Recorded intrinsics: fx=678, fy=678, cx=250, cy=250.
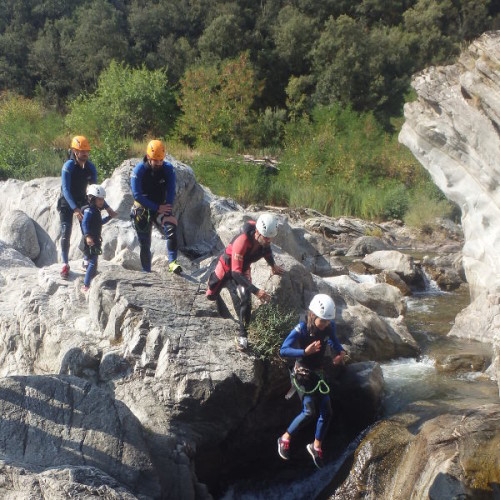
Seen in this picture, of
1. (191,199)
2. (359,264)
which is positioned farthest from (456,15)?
(191,199)

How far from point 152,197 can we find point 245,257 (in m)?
1.81

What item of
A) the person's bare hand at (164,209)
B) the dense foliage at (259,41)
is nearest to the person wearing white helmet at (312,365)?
the person's bare hand at (164,209)

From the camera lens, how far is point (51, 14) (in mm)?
42656

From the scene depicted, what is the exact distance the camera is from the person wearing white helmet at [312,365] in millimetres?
6602

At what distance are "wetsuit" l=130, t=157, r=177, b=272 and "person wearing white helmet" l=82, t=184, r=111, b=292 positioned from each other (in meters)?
0.46

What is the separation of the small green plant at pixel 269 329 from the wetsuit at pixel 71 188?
115 inches

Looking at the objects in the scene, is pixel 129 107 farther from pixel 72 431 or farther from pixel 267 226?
pixel 72 431

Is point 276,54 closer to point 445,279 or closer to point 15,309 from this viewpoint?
point 445,279

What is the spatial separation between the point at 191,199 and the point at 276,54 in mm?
29092

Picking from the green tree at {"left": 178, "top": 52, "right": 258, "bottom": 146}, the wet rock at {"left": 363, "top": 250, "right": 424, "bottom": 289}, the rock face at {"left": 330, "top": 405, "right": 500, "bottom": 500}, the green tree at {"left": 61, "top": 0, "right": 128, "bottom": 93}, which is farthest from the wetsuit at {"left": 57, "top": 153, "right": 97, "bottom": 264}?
the green tree at {"left": 61, "top": 0, "right": 128, "bottom": 93}

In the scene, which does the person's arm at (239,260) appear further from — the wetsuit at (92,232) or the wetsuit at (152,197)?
the wetsuit at (92,232)

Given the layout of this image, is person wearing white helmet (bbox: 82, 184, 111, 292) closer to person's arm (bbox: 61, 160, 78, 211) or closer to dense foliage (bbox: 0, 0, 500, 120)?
person's arm (bbox: 61, 160, 78, 211)

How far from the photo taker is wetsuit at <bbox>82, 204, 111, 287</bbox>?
8484 mm

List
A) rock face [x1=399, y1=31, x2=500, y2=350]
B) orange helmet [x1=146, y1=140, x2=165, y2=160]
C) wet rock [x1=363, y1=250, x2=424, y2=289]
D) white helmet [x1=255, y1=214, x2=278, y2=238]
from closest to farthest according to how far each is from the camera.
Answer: white helmet [x1=255, y1=214, x2=278, y2=238]
orange helmet [x1=146, y1=140, x2=165, y2=160]
rock face [x1=399, y1=31, x2=500, y2=350]
wet rock [x1=363, y1=250, x2=424, y2=289]
